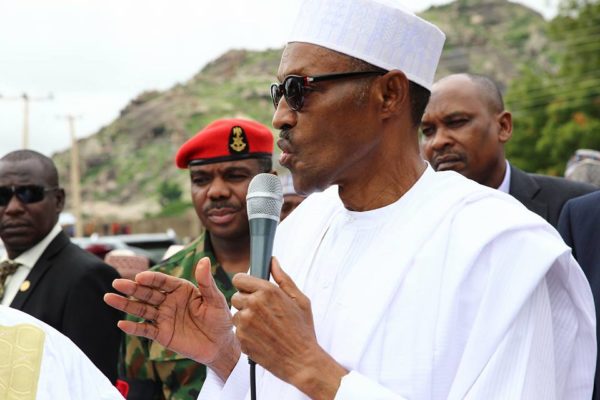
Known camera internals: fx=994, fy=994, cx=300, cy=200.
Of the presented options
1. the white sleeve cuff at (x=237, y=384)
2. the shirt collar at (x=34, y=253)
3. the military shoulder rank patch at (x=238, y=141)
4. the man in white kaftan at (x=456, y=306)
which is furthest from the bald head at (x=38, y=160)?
the man in white kaftan at (x=456, y=306)

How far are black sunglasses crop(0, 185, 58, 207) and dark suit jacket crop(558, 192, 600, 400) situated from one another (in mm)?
3116

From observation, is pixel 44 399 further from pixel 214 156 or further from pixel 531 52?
pixel 531 52

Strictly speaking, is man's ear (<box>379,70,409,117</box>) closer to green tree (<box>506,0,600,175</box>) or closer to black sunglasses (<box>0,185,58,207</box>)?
black sunglasses (<box>0,185,58,207</box>)

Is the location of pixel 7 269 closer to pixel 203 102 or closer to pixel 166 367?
pixel 166 367

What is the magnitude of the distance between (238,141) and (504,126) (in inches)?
62.5

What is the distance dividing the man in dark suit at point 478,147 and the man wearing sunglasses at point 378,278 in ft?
7.57

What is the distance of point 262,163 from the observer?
5.12m

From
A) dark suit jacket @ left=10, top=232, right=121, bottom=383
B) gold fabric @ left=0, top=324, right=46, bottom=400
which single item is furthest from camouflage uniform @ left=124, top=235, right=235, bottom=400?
gold fabric @ left=0, top=324, right=46, bottom=400

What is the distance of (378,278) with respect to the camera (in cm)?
274

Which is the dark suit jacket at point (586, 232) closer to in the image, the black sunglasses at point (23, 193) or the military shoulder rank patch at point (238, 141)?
the military shoulder rank patch at point (238, 141)

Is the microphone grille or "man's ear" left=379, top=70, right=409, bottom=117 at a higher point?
"man's ear" left=379, top=70, right=409, bottom=117

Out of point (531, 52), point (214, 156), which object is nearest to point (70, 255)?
point (214, 156)

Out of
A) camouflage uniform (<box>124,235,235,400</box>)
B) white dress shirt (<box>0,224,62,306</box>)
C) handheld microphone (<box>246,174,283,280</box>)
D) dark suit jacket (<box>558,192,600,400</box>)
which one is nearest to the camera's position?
handheld microphone (<box>246,174,283,280</box>)

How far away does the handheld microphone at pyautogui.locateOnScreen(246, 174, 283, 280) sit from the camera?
8.52 ft
